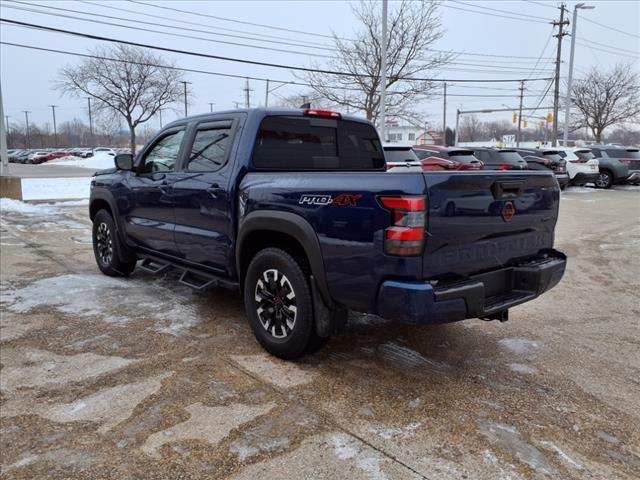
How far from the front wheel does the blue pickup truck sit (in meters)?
0.01

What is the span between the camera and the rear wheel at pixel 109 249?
623cm

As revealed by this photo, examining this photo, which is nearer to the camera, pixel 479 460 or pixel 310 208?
pixel 479 460

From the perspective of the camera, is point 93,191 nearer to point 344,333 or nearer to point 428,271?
point 344,333

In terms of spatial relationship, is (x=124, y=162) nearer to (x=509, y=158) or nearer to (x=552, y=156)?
(x=509, y=158)

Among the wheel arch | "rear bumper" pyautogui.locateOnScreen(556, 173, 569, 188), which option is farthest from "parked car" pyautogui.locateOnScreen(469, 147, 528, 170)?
the wheel arch

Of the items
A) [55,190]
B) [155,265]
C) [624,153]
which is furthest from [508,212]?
[624,153]

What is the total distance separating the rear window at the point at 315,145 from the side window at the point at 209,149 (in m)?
0.37

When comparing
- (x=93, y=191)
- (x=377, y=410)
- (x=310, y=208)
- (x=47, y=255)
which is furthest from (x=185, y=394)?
(x=47, y=255)

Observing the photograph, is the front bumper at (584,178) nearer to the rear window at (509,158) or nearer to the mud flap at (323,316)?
the rear window at (509,158)

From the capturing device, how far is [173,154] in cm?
509

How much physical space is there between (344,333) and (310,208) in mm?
1542

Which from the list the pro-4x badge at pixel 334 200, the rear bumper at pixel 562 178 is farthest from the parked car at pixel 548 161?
the pro-4x badge at pixel 334 200

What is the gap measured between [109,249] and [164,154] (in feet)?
6.02

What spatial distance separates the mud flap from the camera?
11.7ft
